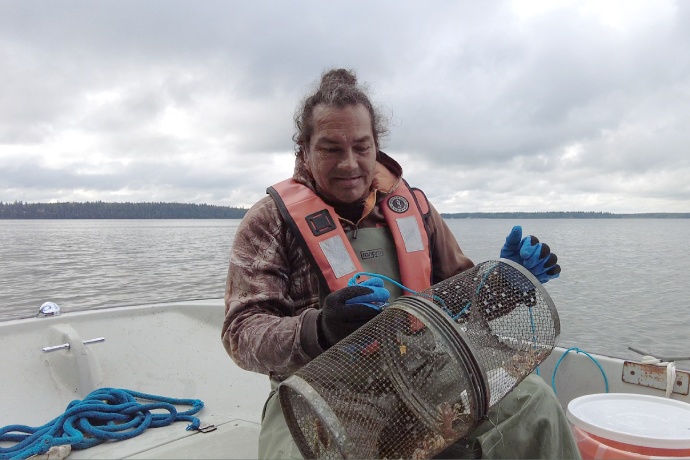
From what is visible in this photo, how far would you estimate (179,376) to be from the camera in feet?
15.2

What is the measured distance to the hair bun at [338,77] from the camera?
8.50 ft

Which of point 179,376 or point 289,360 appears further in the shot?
point 179,376

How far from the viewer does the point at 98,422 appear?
3709 mm

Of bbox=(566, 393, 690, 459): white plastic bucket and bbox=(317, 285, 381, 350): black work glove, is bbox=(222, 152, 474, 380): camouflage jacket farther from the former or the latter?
bbox=(566, 393, 690, 459): white plastic bucket

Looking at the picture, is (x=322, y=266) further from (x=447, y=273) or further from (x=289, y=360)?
(x=447, y=273)

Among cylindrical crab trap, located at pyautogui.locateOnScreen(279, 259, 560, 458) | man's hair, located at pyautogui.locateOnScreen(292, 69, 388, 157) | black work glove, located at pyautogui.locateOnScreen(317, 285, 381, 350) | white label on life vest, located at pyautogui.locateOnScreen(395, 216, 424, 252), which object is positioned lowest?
cylindrical crab trap, located at pyautogui.locateOnScreen(279, 259, 560, 458)

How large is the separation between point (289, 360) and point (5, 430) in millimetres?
2657

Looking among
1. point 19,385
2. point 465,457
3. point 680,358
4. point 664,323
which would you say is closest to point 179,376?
point 19,385

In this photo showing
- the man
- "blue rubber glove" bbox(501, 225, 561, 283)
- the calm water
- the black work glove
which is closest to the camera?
the black work glove

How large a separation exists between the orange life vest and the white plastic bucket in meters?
0.95

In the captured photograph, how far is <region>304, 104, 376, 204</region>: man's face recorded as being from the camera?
2414 mm

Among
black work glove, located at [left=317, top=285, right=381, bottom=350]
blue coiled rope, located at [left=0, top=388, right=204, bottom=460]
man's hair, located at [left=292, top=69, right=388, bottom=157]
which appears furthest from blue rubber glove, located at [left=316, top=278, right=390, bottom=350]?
blue coiled rope, located at [left=0, top=388, right=204, bottom=460]

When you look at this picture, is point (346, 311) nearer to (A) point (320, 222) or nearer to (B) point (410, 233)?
(A) point (320, 222)

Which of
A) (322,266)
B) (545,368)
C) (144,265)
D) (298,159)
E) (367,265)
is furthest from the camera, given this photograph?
(144,265)
